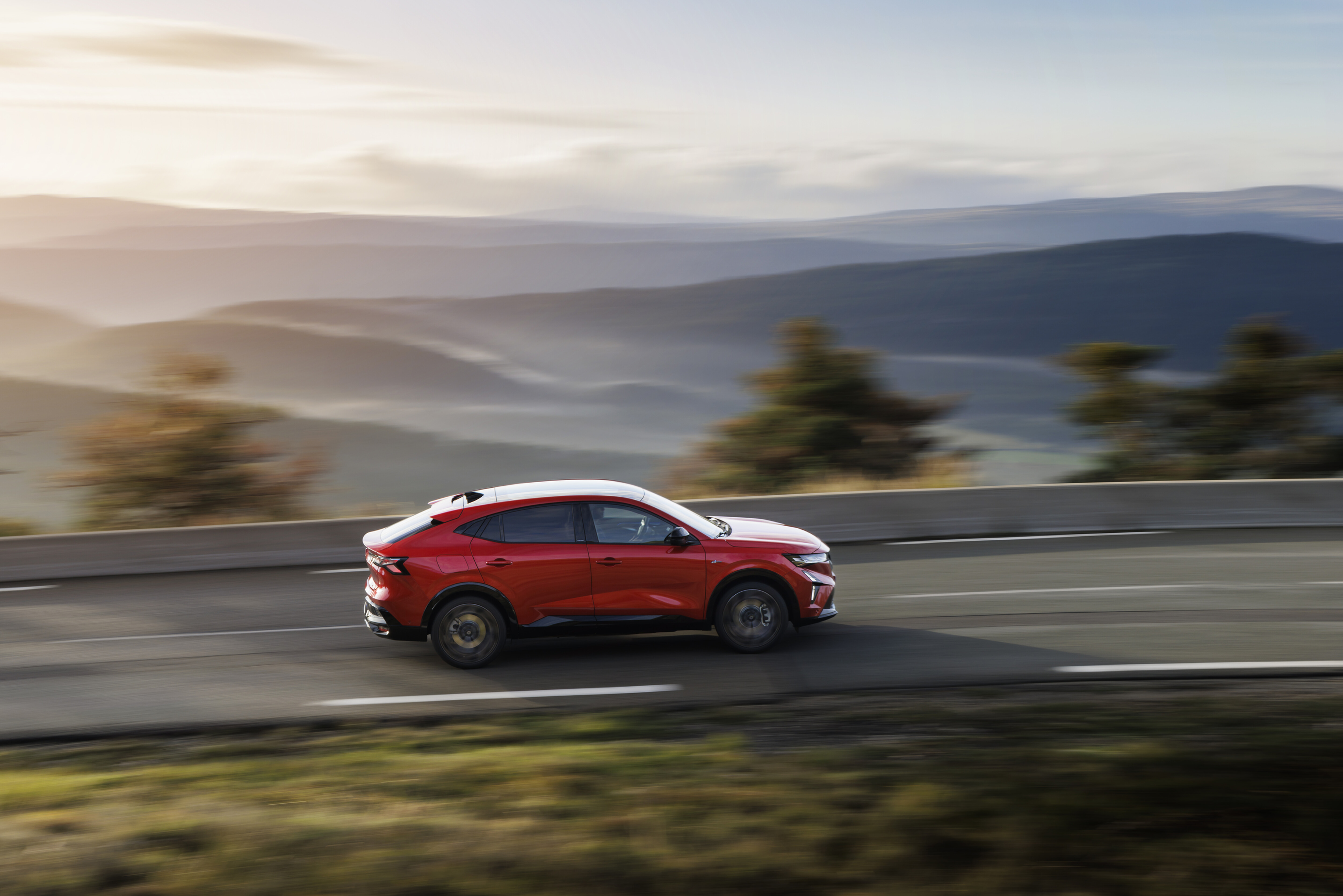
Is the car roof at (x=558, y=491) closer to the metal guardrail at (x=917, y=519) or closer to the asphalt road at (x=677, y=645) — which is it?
the asphalt road at (x=677, y=645)

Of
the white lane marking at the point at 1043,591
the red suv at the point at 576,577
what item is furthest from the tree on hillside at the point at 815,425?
the red suv at the point at 576,577

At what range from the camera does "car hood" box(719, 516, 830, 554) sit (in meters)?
9.36

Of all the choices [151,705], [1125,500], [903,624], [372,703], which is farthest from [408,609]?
[1125,500]

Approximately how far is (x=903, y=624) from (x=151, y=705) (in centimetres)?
640

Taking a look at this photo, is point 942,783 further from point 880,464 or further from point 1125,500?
point 880,464

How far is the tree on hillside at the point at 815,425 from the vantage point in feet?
70.9

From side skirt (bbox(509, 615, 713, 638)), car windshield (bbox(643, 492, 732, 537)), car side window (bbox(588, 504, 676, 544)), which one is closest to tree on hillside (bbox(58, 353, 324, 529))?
side skirt (bbox(509, 615, 713, 638))

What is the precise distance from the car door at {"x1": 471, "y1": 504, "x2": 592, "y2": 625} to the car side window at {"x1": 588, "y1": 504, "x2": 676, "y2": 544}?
0.22m

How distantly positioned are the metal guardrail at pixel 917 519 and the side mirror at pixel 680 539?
5.45 m

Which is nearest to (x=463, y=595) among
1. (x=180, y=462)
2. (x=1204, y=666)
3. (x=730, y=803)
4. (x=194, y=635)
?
(x=194, y=635)

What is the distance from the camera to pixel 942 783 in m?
6.27

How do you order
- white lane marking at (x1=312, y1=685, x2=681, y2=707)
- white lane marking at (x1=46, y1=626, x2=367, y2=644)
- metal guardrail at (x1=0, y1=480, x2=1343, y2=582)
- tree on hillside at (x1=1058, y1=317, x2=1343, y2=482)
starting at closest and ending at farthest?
white lane marking at (x1=312, y1=685, x2=681, y2=707) < white lane marking at (x1=46, y1=626, x2=367, y2=644) < metal guardrail at (x1=0, y1=480, x2=1343, y2=582) < tree on hillside at (x1=1058, y1=317, x2=1343, y2=482)

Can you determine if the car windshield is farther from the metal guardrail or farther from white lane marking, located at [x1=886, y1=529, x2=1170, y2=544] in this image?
white lane marking, located at [x1=886, y1=529, x2=1170, y2=544]

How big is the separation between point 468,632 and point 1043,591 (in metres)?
6.00
